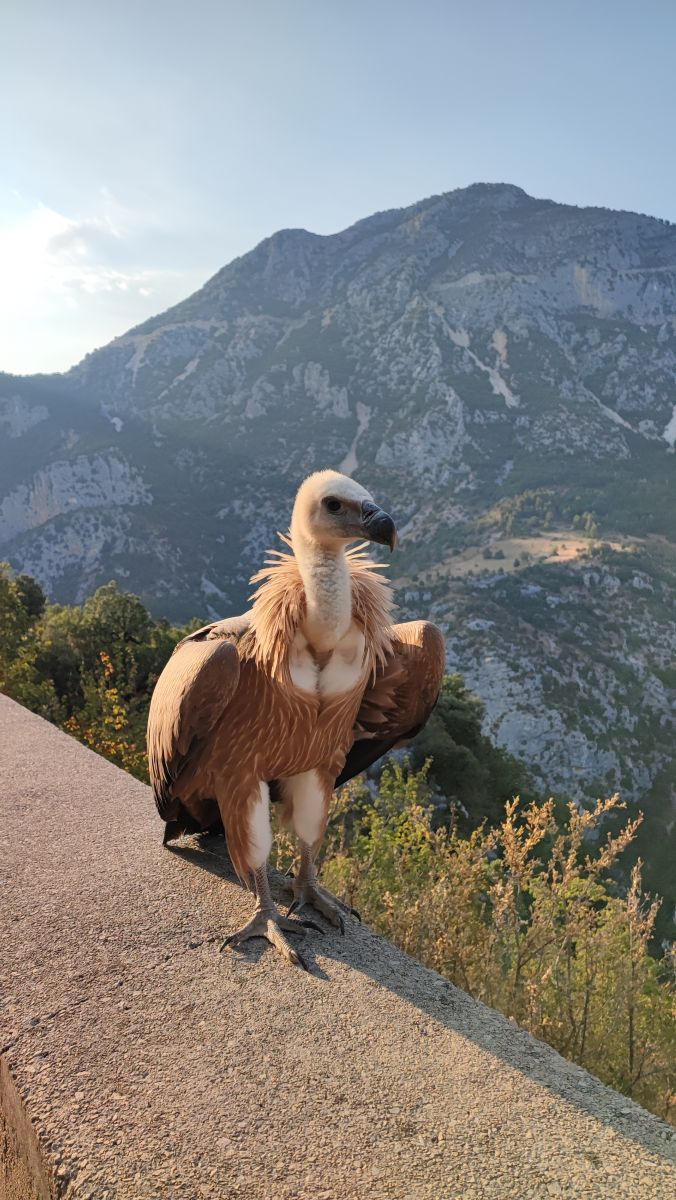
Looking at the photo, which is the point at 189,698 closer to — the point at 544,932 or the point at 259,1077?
the point at 259,1077

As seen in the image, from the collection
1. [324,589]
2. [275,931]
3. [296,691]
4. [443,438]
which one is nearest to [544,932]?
[275,931]

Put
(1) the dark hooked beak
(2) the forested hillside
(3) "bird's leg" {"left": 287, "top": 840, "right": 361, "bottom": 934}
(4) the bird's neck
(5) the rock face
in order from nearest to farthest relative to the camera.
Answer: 1. (1) the dark hooked beak
2. (4) the bird's neck
3. (2) the forested hillside
4. (3) "bird's leg" {"left": 287, "top": 840, "right": 361, "bottom": 934}
5. (5) the rock face

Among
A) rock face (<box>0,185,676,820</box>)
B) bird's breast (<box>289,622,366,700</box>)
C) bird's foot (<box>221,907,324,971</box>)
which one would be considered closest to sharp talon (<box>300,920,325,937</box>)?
bird's foot (<box>221,907,324,971</box>)

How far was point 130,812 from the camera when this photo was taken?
3502 millimetres

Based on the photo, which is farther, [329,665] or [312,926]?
[312,926]

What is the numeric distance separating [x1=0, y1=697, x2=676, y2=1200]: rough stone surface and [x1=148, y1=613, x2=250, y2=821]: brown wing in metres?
0.61

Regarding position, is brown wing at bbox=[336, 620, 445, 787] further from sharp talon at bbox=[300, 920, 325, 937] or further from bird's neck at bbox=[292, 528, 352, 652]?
sharp talon at bbox=[300, 920, 325, 937]

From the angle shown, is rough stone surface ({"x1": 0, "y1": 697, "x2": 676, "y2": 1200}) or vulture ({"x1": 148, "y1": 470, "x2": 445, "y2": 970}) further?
vulture ({"x1": 148, "y1": 470, "x2": 445, "y2": 970})

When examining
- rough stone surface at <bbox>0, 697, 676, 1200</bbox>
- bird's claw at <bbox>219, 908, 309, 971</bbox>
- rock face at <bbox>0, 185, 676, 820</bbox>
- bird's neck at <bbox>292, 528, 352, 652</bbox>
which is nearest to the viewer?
rough stone surface at <bbox>0, 697, 676, 1200</bbox>

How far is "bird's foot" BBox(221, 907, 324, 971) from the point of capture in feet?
8.11

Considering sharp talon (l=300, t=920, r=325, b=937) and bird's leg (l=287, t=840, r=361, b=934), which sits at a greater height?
bird's leg (l=287, t=840, r=361, b=934)

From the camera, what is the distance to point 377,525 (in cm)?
207

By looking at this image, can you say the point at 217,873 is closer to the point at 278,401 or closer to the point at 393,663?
the point at 393,663

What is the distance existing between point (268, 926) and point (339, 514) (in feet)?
5.23
